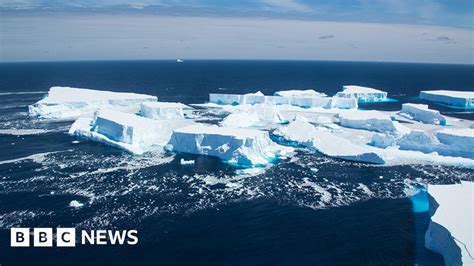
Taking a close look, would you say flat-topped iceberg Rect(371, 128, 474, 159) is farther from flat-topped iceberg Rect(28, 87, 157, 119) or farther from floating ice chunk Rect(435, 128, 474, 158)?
flat-topped iceberg Rect(28, 87, 157, 119)

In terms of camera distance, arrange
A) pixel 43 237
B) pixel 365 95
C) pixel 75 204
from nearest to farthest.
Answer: pixel 43 237, pixel 75 204, pixel 365 95

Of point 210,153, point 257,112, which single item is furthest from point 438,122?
point 210,153

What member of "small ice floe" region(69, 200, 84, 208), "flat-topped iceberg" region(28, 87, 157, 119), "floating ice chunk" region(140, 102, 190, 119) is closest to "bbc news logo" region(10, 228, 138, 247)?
"small ice floe" region(69, 200, 84, 208)

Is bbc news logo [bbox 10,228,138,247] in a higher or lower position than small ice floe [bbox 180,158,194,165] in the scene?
lower

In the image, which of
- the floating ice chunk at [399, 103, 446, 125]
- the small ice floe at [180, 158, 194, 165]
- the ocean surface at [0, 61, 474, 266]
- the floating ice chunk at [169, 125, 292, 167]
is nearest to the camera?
the ocean surface at [0, 61, 474, 266]

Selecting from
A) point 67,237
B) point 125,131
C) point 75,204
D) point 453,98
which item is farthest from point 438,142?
point 453,98

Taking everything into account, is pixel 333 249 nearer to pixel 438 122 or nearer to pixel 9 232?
pixel 9 232

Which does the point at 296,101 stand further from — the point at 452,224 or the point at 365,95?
the point at 452,224
